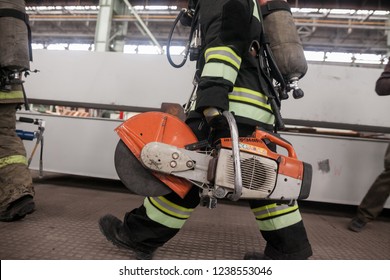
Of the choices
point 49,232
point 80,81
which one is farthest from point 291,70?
point 80,81

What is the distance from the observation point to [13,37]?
1525mm

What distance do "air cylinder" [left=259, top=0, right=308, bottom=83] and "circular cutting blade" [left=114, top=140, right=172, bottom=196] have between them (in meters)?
0.68

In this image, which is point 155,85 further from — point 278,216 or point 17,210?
point 278,216

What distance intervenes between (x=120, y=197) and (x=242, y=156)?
1.72 metres

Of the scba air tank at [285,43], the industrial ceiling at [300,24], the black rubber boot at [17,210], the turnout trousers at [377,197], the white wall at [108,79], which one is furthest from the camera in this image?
the industrial ceiling at [300,24]

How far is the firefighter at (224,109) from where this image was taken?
955mm

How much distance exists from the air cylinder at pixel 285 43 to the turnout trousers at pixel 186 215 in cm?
31

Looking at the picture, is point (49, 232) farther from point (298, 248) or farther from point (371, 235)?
point (371, 235)

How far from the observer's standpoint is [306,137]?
2.32 m

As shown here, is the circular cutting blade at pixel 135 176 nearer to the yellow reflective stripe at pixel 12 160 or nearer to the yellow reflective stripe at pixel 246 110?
the yellow reflective stripe at pixel 246 110

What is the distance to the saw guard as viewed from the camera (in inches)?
39.8

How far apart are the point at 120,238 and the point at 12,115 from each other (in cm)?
105

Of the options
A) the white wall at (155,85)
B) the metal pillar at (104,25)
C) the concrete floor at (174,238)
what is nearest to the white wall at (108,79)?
the white wall at (155,85)

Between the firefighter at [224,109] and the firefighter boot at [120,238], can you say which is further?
the firefighter boot at [120,238]
